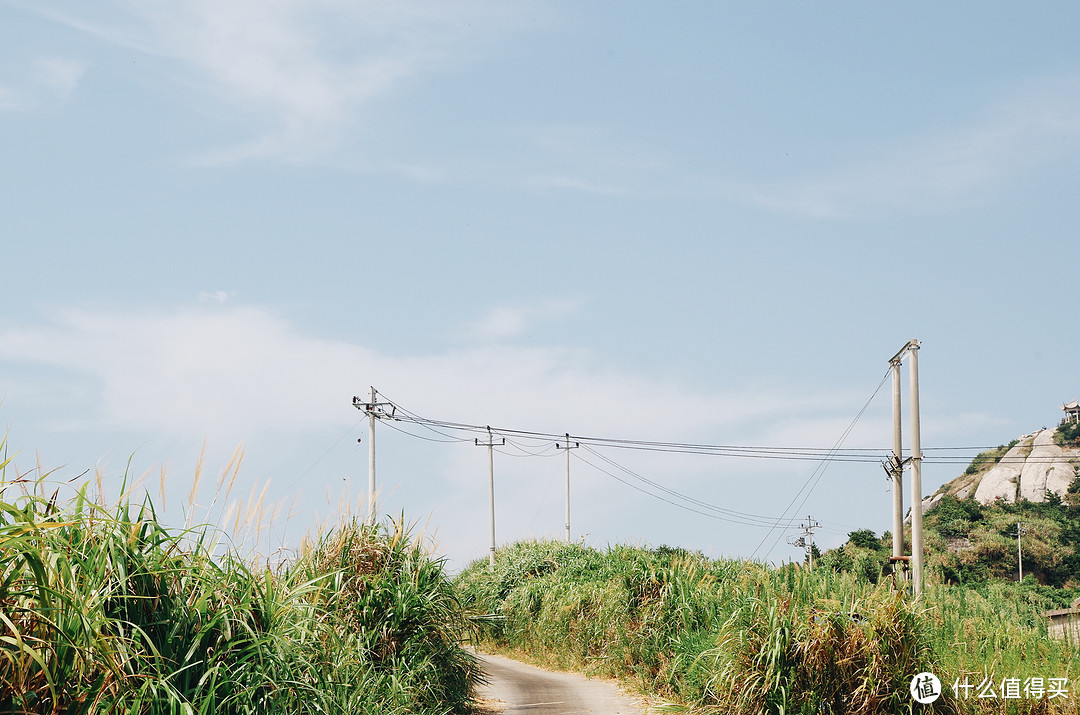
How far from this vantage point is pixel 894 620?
10.3 meters

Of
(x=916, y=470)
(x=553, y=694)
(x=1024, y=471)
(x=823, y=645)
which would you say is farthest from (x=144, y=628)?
(x=1024, y=471)

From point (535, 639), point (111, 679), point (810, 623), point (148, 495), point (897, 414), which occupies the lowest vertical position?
point (535, 639)

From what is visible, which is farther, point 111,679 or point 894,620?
point 894,620

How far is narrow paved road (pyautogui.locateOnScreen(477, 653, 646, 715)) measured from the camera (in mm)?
12383

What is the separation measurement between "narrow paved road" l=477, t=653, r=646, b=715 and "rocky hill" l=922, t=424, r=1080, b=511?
224 ft

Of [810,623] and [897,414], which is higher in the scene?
[897,414]

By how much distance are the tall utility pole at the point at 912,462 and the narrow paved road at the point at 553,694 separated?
669 cm

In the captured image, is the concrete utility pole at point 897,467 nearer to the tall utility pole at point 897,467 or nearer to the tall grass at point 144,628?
the tall utility pole at point 897,467

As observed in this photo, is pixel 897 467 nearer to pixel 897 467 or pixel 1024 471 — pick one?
pixel 897 467

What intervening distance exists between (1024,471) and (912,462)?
237 ft

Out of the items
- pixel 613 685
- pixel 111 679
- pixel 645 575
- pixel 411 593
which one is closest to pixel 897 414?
pixel 645 575

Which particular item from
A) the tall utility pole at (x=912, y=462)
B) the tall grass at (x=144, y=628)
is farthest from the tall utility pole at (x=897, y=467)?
the tall grass at (x=144, y=628)

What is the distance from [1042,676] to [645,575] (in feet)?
22.9

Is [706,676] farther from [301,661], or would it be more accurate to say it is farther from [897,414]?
[897,414]
